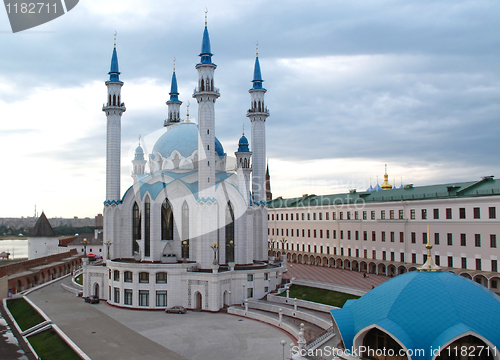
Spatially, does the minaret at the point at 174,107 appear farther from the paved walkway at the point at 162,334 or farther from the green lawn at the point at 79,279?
the paved walkway at the point at 162,334

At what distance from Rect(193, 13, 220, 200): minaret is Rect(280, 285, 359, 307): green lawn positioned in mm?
11472

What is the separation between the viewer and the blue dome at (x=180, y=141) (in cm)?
4456

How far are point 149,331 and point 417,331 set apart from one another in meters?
19.0

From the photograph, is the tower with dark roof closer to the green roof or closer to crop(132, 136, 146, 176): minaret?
crop(132, 136, 146, 176): minaret

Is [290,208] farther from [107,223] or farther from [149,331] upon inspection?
[149,331]

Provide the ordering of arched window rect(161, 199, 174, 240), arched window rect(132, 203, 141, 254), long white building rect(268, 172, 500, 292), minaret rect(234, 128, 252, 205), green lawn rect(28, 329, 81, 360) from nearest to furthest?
green lawn rect(28, 329, 81, 360), long white building rect(268, 172, 500, 292), arched window rect(161, 199, 174, 240), arched window rect(132, 203, 141, 254), minaret rect(234, 128, 252, 205)

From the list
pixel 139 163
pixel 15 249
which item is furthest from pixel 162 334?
pixel 15 249

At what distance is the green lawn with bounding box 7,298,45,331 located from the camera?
110 ft

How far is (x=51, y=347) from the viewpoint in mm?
27438

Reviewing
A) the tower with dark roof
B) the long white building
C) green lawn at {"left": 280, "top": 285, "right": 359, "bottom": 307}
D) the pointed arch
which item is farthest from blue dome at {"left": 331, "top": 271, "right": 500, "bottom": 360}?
the tower with dark roof

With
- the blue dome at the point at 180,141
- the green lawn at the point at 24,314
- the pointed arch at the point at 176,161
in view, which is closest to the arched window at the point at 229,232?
the pointed arch at the point at 176,161

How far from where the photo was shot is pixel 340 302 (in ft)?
108

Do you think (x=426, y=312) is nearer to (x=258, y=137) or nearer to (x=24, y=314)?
(x=258, y=137)

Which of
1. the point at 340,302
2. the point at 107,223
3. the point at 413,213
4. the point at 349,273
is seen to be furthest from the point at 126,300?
the point at 413,213
